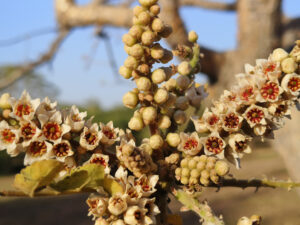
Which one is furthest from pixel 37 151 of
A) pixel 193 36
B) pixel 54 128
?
pixel 193 36

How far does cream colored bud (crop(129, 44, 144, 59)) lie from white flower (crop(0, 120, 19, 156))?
255 millimetres

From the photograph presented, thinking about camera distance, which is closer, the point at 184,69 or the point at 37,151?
the point at 37,151

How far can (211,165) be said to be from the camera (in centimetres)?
72

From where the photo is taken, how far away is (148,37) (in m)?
0.72

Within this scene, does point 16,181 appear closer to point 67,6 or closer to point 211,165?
point 211,165

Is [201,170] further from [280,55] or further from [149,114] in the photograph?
[280,55]

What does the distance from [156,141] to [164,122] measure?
47mm

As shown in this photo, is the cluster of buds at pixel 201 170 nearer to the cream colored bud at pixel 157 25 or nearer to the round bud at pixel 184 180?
the round bud at pixel 184 180

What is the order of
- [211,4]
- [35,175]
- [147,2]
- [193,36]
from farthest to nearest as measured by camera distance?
[211,4] < [193,36] < [147,2] < [35,175]

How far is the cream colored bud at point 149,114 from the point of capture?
73 cm

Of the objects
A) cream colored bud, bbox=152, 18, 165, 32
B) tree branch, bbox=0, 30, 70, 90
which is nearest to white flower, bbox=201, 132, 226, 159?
cream colored bud, bbox=152, 18, 165, 32

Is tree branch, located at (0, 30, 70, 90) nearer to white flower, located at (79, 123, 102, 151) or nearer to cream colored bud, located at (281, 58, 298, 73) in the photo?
white flower, located at (79, 123, 102, 151)

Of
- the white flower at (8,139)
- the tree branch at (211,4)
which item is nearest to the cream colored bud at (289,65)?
the white flower at (8,139)

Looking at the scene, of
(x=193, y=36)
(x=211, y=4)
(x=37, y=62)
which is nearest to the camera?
(x=193, y=36)
